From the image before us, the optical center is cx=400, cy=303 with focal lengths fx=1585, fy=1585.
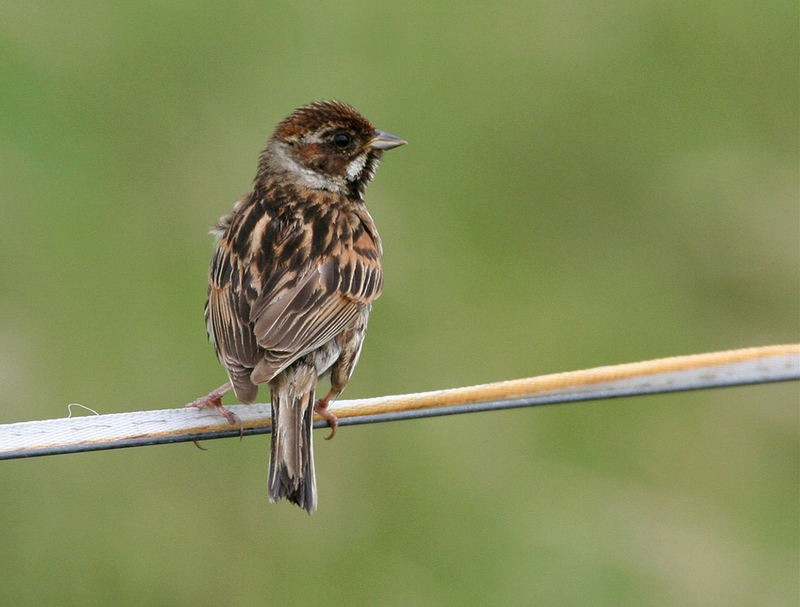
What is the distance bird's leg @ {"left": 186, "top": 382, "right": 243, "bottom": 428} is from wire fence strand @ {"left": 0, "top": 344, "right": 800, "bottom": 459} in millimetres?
611

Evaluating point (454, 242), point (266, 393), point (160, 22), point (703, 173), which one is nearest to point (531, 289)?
point (454, 242)

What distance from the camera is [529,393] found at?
4.62 m

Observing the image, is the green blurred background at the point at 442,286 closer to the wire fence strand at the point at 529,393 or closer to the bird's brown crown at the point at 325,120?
the bird's brown crown at the point at 325,120

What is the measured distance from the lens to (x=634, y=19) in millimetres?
10484

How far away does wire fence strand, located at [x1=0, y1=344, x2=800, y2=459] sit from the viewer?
14.9 ft

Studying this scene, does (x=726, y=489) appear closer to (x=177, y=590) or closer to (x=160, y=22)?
(x=177, y=590)

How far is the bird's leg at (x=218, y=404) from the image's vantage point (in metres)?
5.35

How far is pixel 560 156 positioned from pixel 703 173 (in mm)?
891

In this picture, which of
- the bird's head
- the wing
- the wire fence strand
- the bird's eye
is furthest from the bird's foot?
the bird's eye

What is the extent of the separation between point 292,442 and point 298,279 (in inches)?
32.3

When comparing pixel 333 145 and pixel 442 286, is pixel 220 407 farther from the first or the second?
pixel 442 286

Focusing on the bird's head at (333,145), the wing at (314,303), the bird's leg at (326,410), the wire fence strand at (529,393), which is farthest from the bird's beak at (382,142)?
the wire fence strand at (529,393)

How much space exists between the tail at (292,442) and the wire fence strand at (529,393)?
87cm

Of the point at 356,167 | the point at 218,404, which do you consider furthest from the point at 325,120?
the point at 218,404
